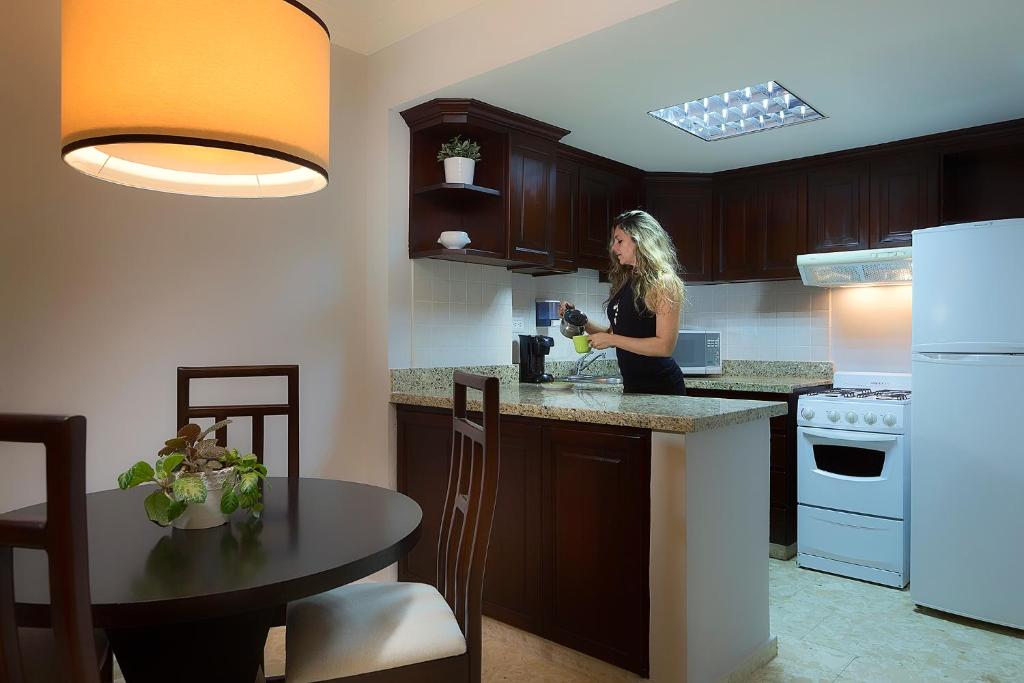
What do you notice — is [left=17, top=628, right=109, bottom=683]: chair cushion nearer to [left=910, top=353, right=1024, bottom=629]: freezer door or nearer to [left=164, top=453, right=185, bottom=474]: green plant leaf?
[left=164, top=453, right=185, bottom=474]: green plant leaf

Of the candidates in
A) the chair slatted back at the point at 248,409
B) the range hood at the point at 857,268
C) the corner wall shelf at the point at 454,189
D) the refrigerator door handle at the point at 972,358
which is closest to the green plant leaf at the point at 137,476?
the chair slatted back at the point at 248,409

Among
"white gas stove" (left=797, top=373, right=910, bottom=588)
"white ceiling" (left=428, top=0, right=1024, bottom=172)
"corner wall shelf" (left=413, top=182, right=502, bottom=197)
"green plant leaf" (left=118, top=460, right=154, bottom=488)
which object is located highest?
"white ceiling" (left=428, top=0, right=1024, bottom=172)

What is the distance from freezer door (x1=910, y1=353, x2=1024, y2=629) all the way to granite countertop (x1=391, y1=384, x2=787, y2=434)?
920mm

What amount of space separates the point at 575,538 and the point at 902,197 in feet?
9.12

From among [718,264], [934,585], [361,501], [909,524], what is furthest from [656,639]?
[718,264]

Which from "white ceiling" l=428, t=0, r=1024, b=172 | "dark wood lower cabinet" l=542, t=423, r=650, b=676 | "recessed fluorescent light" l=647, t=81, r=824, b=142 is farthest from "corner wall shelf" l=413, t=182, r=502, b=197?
"dark wood lower cabinet" l=542, t=423, r=650, b=676

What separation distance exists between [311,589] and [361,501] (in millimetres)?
512

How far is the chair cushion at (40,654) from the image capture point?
1.24 meters

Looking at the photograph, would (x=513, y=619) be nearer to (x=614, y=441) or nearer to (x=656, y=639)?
(x=656, y=639)

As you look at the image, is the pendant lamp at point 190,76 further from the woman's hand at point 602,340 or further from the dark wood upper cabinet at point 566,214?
the dark wood upper cabinet at point 566,214

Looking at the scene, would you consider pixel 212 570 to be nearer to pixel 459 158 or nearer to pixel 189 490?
pixel 189 490

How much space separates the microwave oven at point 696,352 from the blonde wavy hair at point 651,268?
166cm

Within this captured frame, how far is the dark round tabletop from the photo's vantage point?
3.52ft

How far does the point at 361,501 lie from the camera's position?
1.69m
